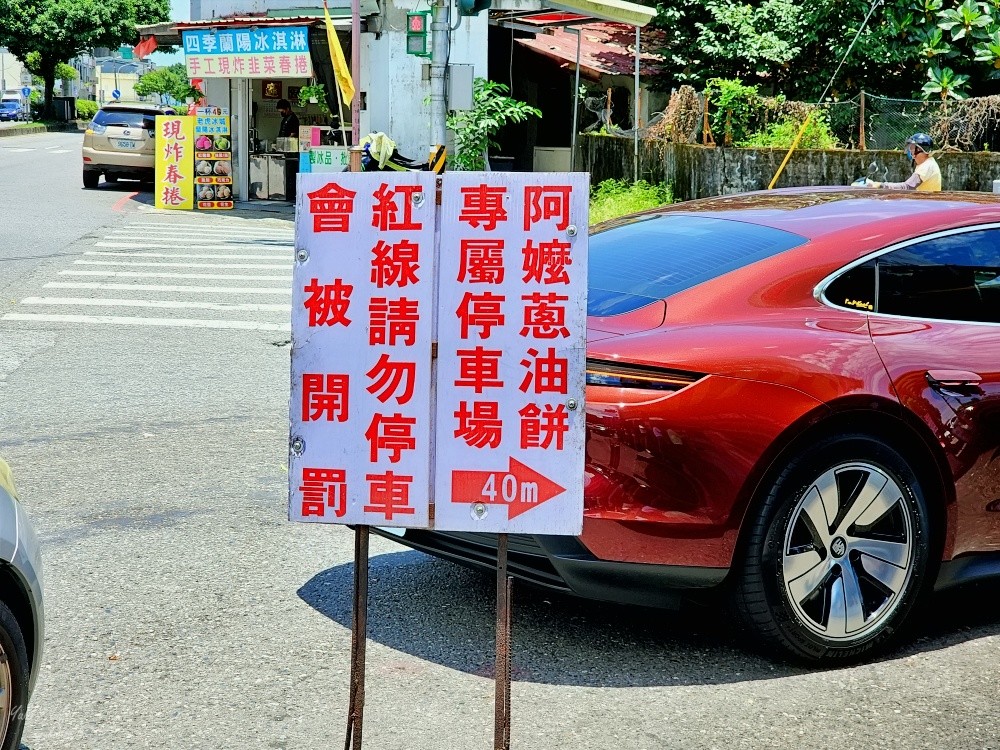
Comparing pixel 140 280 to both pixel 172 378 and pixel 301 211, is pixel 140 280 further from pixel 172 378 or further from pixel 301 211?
pixel 301 211

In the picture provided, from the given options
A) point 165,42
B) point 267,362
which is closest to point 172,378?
point 267,362

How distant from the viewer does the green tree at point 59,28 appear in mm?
62031

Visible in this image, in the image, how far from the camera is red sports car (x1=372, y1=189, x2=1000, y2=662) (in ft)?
13.2

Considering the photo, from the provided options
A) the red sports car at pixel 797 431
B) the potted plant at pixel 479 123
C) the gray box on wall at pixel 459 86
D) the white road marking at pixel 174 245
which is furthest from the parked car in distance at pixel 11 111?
the red sports car at pixel 797 431

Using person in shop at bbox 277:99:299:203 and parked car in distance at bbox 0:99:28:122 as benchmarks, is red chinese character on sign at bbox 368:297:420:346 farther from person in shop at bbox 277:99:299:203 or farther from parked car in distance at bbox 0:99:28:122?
parked car in distance at bbox 0:99:28:122

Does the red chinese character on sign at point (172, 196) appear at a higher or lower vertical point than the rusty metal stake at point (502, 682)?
higher

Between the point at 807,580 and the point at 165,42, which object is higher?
the point at 165,42

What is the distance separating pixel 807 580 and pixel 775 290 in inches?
37.8

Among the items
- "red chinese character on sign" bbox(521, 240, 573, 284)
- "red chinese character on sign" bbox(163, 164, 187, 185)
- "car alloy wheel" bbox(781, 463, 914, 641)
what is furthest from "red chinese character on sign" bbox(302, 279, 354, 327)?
"red chinese character on sign" bbox(163, 164, 187, 185)

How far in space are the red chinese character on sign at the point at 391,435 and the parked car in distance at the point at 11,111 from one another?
77224 millimetres

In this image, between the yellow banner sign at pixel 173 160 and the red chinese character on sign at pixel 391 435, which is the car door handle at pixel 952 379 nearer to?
the red chinese character on sign at pixel 391 435

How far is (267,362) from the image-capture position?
9.30 m

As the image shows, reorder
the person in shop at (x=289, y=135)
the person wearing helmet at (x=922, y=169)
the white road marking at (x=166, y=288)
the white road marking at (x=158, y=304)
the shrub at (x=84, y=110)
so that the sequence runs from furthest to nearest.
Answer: the shrub at (x=84, y=110) < the person in shop at (x=289, y=135) < the person wearing helmet at (x=922, y=169) < the white road marking at (x=166, y=288) < the white road marking at (x=158, y=304)

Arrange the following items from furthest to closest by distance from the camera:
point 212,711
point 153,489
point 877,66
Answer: point 877,66 < point 153,489 < point 212,711
